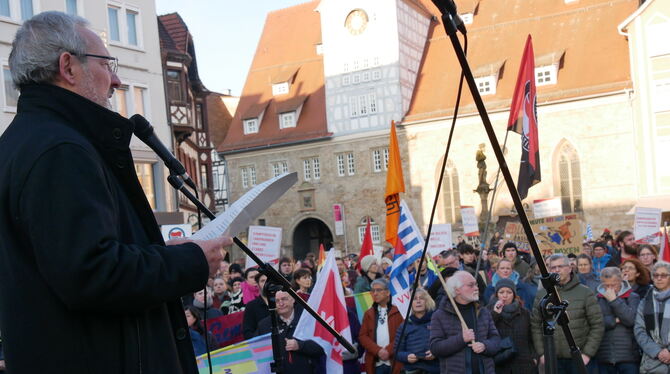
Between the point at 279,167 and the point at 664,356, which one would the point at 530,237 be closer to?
the point at 664,356

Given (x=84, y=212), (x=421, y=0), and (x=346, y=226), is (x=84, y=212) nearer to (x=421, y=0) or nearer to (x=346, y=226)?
(x=346, y=226)

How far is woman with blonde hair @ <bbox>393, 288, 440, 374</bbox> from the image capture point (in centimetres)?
795

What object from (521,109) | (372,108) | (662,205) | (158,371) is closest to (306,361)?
(521,109)

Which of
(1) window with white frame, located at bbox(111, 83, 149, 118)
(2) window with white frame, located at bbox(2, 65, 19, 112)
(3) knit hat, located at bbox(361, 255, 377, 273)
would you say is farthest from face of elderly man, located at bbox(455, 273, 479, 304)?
(1) window with white frame, located at bbox(111, 83, 149, 118)

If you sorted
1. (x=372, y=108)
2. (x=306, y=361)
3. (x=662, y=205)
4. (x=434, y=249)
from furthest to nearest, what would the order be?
(x=372, y=108), (x=662, y=205), (x=434, y=249), (x=306, y=361)

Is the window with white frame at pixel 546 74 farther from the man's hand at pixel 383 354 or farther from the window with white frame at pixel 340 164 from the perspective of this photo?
the man's hand at pixel 383 354

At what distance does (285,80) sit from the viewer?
45.9m

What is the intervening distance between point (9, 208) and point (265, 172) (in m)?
43.9

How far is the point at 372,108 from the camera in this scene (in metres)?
41.7

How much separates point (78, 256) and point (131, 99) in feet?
90.3

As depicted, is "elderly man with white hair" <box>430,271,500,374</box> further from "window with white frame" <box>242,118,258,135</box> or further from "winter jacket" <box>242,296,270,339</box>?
"window with white frame" <box>242,118,258,135</box>

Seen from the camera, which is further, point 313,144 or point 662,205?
point 313,144

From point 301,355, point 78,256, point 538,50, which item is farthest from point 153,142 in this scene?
point 538,50

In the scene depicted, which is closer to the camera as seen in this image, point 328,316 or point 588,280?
point 328,316
